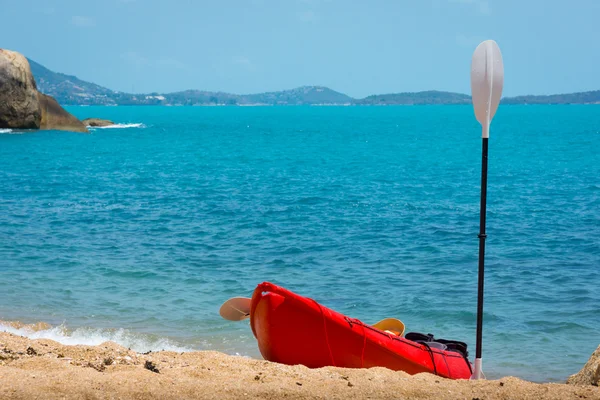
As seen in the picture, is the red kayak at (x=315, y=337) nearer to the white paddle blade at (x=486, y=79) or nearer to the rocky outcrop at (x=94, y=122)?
the white paddle blade at (x=486, y=79)

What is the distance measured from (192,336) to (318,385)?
5.11 m

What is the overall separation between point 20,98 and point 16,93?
1035 mm

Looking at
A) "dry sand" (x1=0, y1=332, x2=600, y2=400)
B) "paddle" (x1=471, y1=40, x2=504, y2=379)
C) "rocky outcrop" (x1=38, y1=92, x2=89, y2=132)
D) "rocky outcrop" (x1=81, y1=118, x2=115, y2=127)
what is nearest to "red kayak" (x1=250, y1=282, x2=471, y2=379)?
"dry sand" (x1=0, y1=332, x2=600, y2=400)

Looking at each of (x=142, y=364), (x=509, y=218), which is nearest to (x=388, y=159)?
(x=509, y=218)

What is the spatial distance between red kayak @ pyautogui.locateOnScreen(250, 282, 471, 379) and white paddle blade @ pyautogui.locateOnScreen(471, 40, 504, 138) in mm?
2463

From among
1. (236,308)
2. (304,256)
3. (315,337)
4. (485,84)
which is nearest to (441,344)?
(315,337)

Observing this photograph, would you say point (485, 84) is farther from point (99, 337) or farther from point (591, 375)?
point (99, 337)

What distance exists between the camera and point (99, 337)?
11.2 metres

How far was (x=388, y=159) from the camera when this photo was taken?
5194 centimetres

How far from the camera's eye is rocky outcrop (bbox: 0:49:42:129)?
190ft

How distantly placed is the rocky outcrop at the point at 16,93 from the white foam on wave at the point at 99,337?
50891 millimetres

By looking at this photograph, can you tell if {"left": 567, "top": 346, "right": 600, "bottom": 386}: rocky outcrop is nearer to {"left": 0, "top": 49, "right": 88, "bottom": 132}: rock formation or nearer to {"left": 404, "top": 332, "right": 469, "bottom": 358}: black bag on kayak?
{"left": 404, "top": 332, "right": 469, "bottom": 358}: black bag on kayak

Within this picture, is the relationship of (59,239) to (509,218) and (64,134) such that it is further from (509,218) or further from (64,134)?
(64,134)

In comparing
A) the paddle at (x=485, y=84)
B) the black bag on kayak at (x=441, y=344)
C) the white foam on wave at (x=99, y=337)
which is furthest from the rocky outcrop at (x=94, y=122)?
the paddle at (x=485, y=84)
